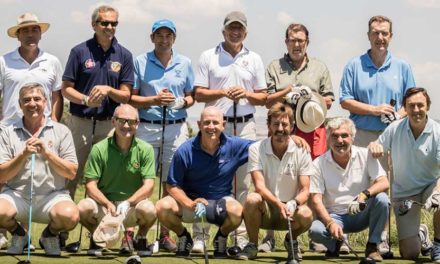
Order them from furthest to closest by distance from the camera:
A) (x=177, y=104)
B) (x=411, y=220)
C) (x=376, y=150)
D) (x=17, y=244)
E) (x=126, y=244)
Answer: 1. (x=177, y=104)
2. (x=411, y=220)
3. (x=126, y=244)
4. (x=376, y=150)
5. (x=17, y=244)

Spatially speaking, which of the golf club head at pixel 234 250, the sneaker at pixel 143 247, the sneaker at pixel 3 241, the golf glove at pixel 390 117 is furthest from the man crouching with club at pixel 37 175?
the golf glove at pixel 390 117

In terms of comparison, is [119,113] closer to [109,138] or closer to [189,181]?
[109,138]

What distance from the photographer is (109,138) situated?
29.7 ft

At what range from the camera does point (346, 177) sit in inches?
355

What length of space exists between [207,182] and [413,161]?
2219 millimetres

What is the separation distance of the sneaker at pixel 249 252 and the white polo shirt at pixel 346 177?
89 cm

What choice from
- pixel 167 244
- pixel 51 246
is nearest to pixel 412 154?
pixel 167 244

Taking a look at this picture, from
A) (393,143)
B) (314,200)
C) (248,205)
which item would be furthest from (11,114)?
(393,143)

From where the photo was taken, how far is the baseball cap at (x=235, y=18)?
31.9 feet

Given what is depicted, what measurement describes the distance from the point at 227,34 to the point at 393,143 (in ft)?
7.35

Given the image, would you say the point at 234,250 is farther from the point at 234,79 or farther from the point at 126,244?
the point at 234,79

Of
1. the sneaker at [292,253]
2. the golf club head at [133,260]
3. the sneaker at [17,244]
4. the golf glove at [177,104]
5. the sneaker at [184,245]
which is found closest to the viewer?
the golf club head at [133,260]

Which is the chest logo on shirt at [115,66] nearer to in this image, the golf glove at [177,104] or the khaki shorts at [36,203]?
the golf glove at [177,104]

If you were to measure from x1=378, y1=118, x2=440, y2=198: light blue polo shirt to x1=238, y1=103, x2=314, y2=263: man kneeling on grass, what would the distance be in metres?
1.03
